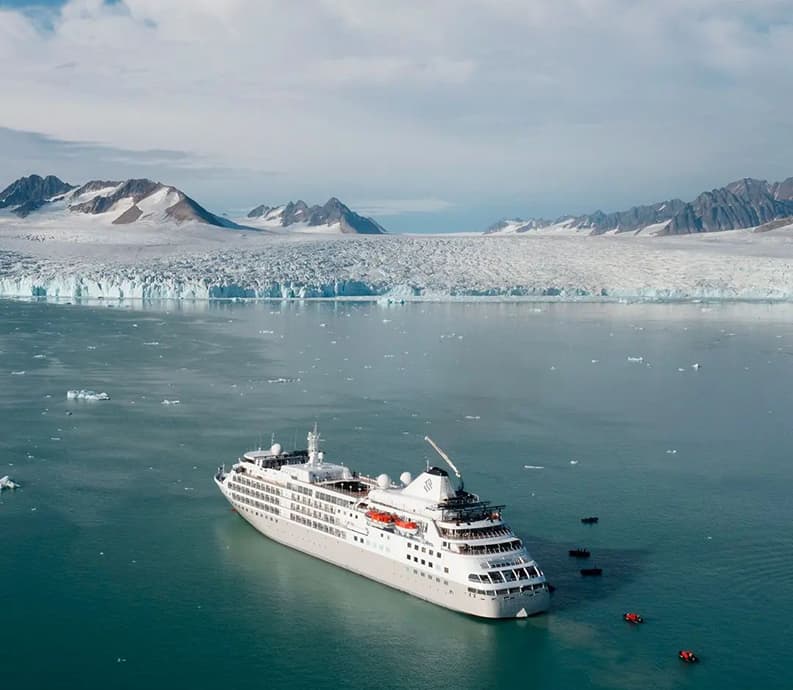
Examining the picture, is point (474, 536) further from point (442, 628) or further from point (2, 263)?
point (2, 263)

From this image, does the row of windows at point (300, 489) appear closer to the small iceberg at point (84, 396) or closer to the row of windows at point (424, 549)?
the row of windows at point (424, 549)

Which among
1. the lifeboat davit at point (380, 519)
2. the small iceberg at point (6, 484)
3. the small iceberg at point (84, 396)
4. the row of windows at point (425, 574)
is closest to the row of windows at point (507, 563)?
the row of windows at point (425, 574)

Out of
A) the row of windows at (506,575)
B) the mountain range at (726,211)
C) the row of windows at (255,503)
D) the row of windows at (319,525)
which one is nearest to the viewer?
the row of windows at (506,575)

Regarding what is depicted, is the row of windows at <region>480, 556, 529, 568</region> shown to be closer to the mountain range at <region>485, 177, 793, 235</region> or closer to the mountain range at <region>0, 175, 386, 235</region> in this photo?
the mountain range at <region>0, 175, 386, 235</region>

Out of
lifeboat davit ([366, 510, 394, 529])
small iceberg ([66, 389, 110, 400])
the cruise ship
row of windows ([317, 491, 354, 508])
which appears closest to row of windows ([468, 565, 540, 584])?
the cruise ship

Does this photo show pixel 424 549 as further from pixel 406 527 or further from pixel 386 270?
pixel 386 270

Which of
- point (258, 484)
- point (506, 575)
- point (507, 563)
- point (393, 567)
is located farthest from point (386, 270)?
point (506, 575)
